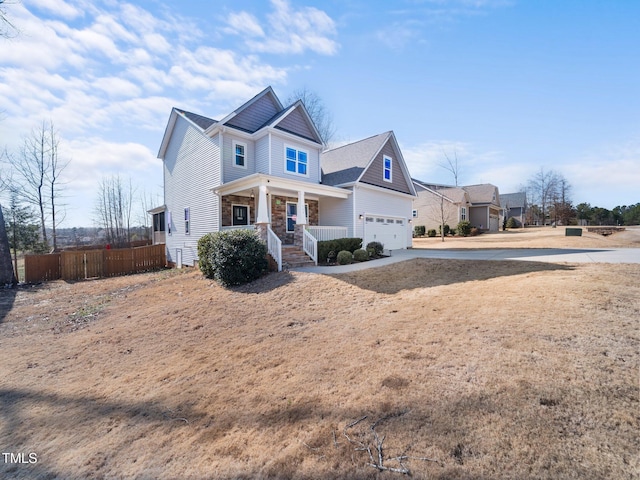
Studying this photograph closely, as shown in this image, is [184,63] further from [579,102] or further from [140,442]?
[579,102]

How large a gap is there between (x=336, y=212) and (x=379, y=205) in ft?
9.59

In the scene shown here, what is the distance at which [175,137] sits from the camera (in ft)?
54.8

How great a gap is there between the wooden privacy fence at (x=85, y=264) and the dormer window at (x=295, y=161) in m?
10.0

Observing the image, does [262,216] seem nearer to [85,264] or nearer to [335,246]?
[335,246]

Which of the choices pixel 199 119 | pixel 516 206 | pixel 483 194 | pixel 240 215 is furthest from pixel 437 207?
pixel 199 119

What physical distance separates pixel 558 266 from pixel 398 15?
369 inches

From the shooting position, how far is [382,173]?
16984 millimetres

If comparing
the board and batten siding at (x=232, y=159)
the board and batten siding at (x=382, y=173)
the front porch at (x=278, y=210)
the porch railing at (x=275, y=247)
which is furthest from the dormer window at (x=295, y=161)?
the porch railing at (x=275, y=247)

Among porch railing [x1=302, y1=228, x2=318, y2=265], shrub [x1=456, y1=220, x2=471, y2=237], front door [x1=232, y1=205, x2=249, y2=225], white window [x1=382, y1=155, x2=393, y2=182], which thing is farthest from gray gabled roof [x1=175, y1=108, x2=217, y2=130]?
shrub [x1=456, y1=220, x2=471, y2=237]

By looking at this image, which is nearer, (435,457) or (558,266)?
(435,457)

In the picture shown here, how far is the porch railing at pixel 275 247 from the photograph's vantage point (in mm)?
10203

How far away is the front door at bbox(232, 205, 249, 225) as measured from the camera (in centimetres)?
1386

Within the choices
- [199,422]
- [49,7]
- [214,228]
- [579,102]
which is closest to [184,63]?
[49,7]

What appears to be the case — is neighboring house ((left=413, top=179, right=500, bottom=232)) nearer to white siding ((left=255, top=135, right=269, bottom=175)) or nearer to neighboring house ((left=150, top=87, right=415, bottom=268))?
neighboring house ((left=150, top=87, right=415, bottom=268))
